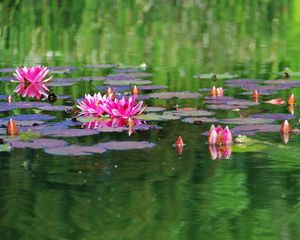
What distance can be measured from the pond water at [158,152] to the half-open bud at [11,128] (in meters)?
0.05

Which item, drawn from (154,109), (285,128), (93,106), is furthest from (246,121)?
(93,106)

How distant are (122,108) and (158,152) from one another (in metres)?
0.98

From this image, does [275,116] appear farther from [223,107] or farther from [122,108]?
[122,108]

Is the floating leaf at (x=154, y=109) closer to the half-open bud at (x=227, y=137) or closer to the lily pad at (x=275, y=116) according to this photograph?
the lily pad at (x=275, y=116)

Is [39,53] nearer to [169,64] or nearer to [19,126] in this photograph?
[169,64]

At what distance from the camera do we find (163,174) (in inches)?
165

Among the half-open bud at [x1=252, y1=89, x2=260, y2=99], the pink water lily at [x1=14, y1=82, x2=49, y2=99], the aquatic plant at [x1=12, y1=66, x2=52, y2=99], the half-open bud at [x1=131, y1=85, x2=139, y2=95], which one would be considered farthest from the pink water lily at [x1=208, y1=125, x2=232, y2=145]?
the aquatic plant at [x1=12, y1=66, x2=52, y2=99]

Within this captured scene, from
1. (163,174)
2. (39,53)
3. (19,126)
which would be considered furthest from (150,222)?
(39,53)

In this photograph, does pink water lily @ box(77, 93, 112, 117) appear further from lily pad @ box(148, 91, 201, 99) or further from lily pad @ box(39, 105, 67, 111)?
lily pad @ box(148, 91, 201, 99)

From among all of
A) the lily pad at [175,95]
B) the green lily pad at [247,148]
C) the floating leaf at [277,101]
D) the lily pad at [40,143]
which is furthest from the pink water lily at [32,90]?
the green lily pad at [247,148]

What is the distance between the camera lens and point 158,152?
15.4 ft

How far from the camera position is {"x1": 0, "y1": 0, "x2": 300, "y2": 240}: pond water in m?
3.42

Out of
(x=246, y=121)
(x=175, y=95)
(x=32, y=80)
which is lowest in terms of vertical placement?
(x=246, y=121)

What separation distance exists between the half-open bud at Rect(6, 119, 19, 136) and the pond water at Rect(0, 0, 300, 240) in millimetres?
55
